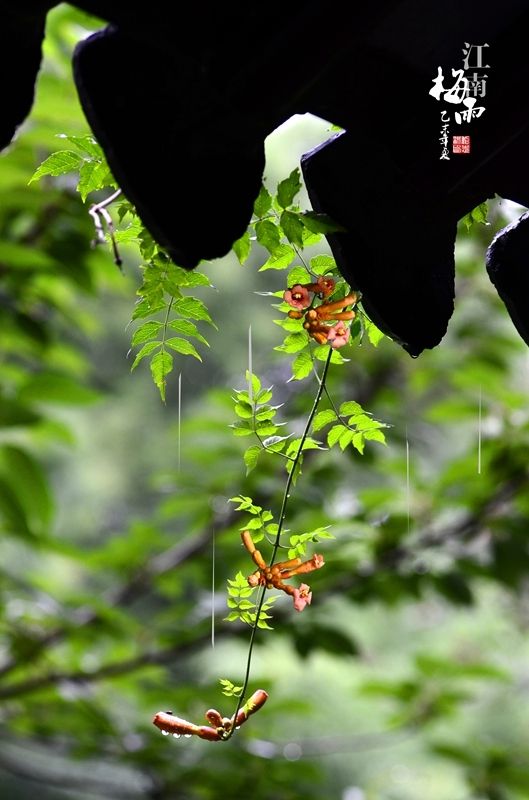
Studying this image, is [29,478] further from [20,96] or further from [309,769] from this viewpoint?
[20,96]

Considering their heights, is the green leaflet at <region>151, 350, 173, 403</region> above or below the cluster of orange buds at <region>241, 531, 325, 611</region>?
above

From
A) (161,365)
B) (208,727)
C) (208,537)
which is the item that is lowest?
(208,537)

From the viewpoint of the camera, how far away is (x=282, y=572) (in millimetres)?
548

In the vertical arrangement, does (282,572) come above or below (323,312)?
below

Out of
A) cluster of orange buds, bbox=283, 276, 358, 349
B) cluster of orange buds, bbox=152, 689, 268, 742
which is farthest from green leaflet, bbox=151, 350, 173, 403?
cluster of orange buds, bbox=152, 689, 268, 742

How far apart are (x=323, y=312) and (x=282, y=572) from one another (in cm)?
15

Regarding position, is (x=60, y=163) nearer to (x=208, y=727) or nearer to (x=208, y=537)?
(x=208, y=727)

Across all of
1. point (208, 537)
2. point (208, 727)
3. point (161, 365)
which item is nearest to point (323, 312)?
point (161, 365)

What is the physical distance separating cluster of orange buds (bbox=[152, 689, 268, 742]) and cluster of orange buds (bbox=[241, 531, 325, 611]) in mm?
58

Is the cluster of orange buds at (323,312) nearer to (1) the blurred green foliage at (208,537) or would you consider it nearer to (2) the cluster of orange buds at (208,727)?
(2) the cluster of orange buds at (208,727)

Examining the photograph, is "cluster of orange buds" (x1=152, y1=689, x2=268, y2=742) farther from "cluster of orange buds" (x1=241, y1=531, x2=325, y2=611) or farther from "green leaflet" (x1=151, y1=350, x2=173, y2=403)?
"green leaflet" (x1=151, y1=350, x2=173, y2=403)

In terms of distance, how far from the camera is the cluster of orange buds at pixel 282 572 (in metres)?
0.53

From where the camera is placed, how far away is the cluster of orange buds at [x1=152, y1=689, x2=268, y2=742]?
0.48 m

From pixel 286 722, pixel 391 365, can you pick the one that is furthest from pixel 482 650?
pixel 391 365
